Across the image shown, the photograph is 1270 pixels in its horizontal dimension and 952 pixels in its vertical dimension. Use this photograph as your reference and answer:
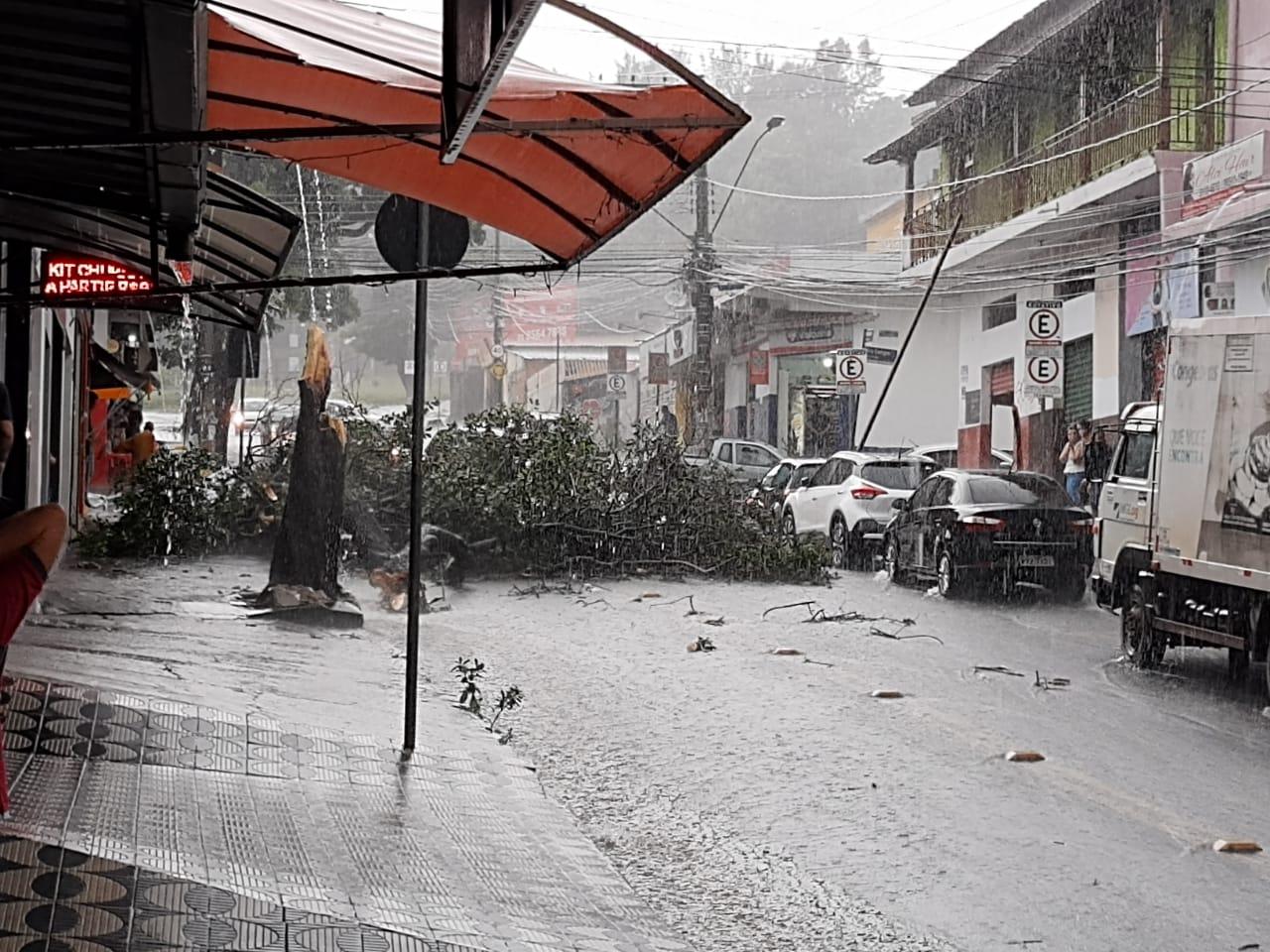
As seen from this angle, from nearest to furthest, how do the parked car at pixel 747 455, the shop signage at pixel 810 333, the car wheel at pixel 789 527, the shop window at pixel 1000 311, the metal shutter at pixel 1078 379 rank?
the car wheel at pixel 789 527 < the metal shutter at pixel 1078 379 < the parked car at pixel 747 455 < the shop window at pixel 1000 311 < the shop signage at pixel 810 333

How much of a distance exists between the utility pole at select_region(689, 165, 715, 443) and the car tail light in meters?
12.6

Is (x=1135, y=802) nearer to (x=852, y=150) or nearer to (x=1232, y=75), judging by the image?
(x=1232, y=75)

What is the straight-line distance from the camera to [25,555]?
470 centimetres

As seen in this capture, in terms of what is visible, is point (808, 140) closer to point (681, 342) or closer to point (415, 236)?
point (681, 342)

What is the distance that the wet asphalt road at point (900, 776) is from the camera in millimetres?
6113

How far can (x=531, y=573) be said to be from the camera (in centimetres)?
1773

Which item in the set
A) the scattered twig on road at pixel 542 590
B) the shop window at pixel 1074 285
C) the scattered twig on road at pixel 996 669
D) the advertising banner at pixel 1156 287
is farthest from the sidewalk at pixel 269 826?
the shop window at pixel 1074 285

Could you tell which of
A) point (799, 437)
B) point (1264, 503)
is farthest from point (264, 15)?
point (799, 437)

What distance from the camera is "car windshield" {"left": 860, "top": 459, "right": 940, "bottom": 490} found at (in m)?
21.4

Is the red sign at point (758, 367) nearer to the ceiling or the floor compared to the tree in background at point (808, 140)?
nearer to the floor

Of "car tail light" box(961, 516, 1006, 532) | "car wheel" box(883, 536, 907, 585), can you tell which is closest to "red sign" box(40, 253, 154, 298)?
"car tail light" box(961, 516, 1006, 532)

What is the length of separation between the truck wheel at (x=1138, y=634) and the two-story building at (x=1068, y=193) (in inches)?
392

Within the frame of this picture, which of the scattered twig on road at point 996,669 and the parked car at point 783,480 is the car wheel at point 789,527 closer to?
the parked car at point 783,480

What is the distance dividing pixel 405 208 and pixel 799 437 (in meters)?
29.0
